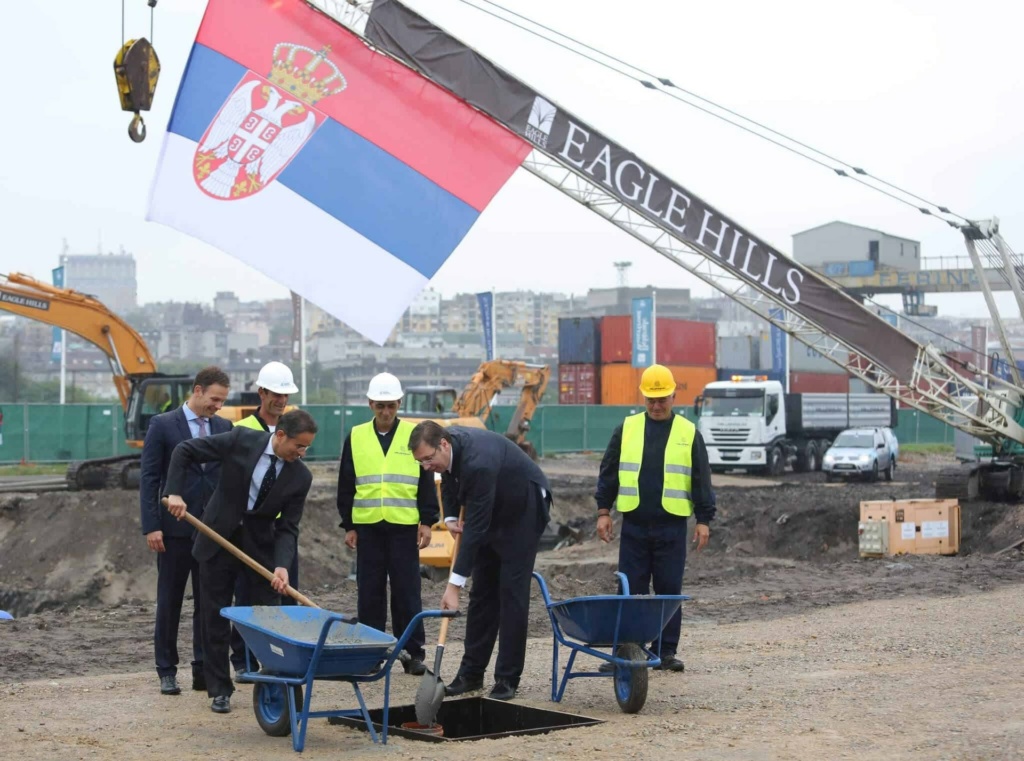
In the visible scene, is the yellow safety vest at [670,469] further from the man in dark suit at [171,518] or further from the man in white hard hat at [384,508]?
the man in dark suit at [171,518]

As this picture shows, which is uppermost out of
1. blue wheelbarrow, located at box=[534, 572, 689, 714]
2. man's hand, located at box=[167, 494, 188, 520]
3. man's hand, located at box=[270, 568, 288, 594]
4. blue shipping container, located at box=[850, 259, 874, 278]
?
blue shipping container, located at box=[850, 259, 874, 278]

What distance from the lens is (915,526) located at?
1948 centimetres

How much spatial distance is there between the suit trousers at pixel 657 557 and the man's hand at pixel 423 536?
1.31 m

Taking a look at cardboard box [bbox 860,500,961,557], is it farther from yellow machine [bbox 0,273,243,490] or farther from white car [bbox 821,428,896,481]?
white car [bbox 821,428,896,481]

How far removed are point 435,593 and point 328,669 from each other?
826 centimetres

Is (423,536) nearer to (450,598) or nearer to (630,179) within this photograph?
(450,598)

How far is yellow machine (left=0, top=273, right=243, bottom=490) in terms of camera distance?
2739 cm

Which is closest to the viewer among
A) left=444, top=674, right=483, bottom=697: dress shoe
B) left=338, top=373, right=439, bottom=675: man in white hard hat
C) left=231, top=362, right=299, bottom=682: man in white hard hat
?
left=231, top=362, right=299, bottom=682: man in white hard hat

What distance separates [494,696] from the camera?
8.32 meters

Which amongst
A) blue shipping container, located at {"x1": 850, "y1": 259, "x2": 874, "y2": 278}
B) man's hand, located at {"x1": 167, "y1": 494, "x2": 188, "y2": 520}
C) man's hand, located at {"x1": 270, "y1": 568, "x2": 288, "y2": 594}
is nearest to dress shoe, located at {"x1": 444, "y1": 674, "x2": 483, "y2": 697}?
man's hand, located at {"x1": 270, "y1": 568, "x2": 288, "y2": 594}

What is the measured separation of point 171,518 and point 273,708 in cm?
175

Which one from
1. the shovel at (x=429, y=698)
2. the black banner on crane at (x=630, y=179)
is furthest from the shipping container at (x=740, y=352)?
the shovel at (x=429, y=698)

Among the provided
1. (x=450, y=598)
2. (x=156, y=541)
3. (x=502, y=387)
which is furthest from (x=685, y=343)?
(x=450, y=598)

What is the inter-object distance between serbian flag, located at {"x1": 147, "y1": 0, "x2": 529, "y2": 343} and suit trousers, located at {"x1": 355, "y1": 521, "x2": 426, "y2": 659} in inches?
143
